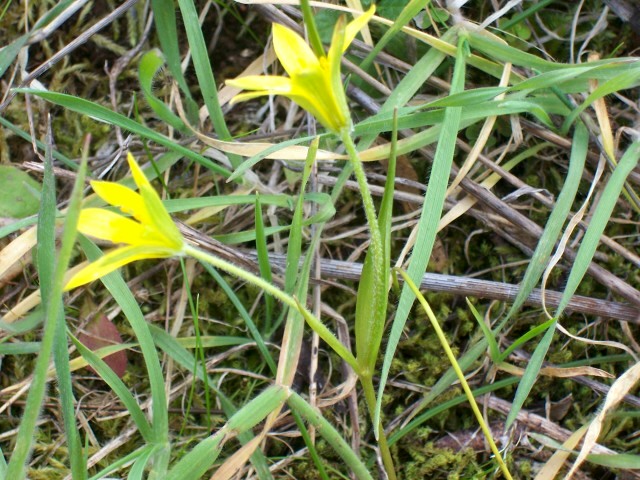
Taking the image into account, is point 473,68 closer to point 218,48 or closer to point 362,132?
point 362,132

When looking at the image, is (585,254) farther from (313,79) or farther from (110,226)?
(110,226)

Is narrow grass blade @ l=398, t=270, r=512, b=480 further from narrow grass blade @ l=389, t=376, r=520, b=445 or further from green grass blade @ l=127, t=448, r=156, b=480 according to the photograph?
green grass blade @ l=127, t=448, r=156, b=480

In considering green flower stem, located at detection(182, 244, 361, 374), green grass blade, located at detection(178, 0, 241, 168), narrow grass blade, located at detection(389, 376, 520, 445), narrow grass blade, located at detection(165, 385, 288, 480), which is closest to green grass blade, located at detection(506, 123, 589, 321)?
→ narrow grass blade, located at detection(389, 376, 520, 445)

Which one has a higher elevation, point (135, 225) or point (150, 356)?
point (135, 225)

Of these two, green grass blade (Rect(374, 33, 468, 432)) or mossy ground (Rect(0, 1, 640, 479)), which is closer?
green grass blade (Rect(374, 33, 468, 432))

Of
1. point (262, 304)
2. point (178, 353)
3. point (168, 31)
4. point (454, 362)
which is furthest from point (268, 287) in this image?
point (168, 31)

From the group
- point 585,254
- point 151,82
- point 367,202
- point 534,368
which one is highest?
point 151,82
